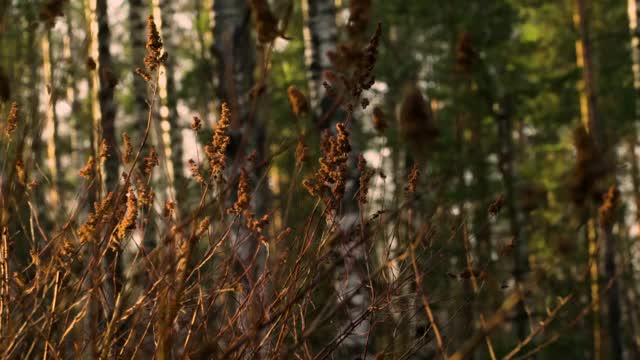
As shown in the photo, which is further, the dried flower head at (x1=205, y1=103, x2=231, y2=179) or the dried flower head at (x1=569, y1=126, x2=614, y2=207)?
the dried flower head at (x1=205, y1=103, x2=231, y2=179)

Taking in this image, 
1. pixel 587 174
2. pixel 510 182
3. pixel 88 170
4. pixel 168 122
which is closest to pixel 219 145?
pixel 88 170

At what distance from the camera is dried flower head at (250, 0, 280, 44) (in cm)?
225

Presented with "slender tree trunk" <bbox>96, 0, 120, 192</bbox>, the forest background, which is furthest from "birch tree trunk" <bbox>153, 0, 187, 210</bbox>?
"slender tree trunk" <bbox>96, 0, 120, 192</bbox>

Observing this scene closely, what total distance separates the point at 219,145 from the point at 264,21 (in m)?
1.06

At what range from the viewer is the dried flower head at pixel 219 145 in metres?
3.09

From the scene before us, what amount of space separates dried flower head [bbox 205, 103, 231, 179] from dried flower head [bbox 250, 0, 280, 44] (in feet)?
2.65

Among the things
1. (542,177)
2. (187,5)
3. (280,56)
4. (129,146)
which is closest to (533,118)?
(542,177)

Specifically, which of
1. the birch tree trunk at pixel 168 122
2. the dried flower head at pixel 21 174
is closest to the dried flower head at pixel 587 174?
the dried flower head at pixel 21 174

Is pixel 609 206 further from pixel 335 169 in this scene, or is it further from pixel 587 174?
pixel 335 169

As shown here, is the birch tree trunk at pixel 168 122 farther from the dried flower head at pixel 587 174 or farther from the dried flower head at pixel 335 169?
the dried flower head at pixel 587 174

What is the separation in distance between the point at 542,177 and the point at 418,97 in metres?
19.4

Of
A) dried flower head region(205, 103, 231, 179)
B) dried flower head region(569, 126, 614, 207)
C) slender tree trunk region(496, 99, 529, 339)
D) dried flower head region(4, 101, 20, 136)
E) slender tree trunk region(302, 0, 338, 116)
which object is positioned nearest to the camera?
dried flower head region(569, 126, 614, 207)

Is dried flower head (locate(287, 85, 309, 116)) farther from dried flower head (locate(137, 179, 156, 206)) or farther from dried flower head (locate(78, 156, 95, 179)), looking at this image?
dried flower head (locate(78, 156, 95, 179))

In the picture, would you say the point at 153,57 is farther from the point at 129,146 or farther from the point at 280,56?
the point at 280,56
